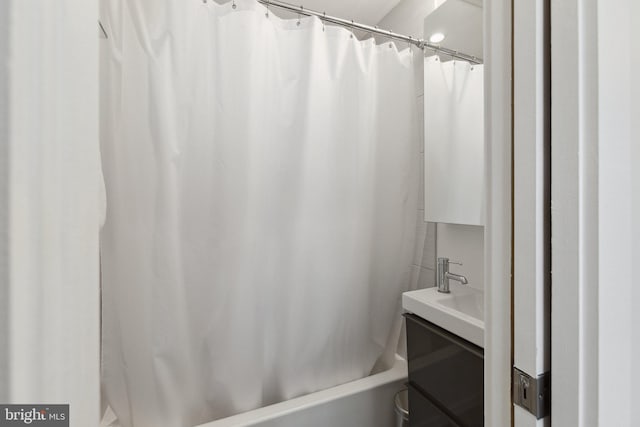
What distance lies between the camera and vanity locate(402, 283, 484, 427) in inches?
34.8

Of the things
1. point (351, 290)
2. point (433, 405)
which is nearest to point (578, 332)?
point (433, 405)

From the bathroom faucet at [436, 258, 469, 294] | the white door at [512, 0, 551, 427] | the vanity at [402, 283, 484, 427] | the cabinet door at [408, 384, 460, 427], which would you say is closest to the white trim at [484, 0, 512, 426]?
the white door at [512, 0, 551, 427]

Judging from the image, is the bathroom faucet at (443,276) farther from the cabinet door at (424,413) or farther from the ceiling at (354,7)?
the ceiling at (354,7)

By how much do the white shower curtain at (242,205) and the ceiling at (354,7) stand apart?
0.45 metres

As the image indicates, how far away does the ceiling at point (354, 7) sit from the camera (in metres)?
1.63

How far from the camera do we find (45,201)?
0.67ft

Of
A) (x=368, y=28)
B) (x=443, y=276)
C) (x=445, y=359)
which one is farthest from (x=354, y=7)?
(x=445, y=359)

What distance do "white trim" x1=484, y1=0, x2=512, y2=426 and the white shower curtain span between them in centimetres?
81

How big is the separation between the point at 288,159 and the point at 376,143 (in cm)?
46

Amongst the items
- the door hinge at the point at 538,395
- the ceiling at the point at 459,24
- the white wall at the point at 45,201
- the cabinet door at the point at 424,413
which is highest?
the ceiling at the point at 459,24

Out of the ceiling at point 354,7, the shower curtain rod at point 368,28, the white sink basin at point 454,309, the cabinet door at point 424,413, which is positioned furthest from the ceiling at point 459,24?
→ the cabinet door at point 424,413

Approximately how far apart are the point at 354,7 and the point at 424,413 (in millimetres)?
2050
